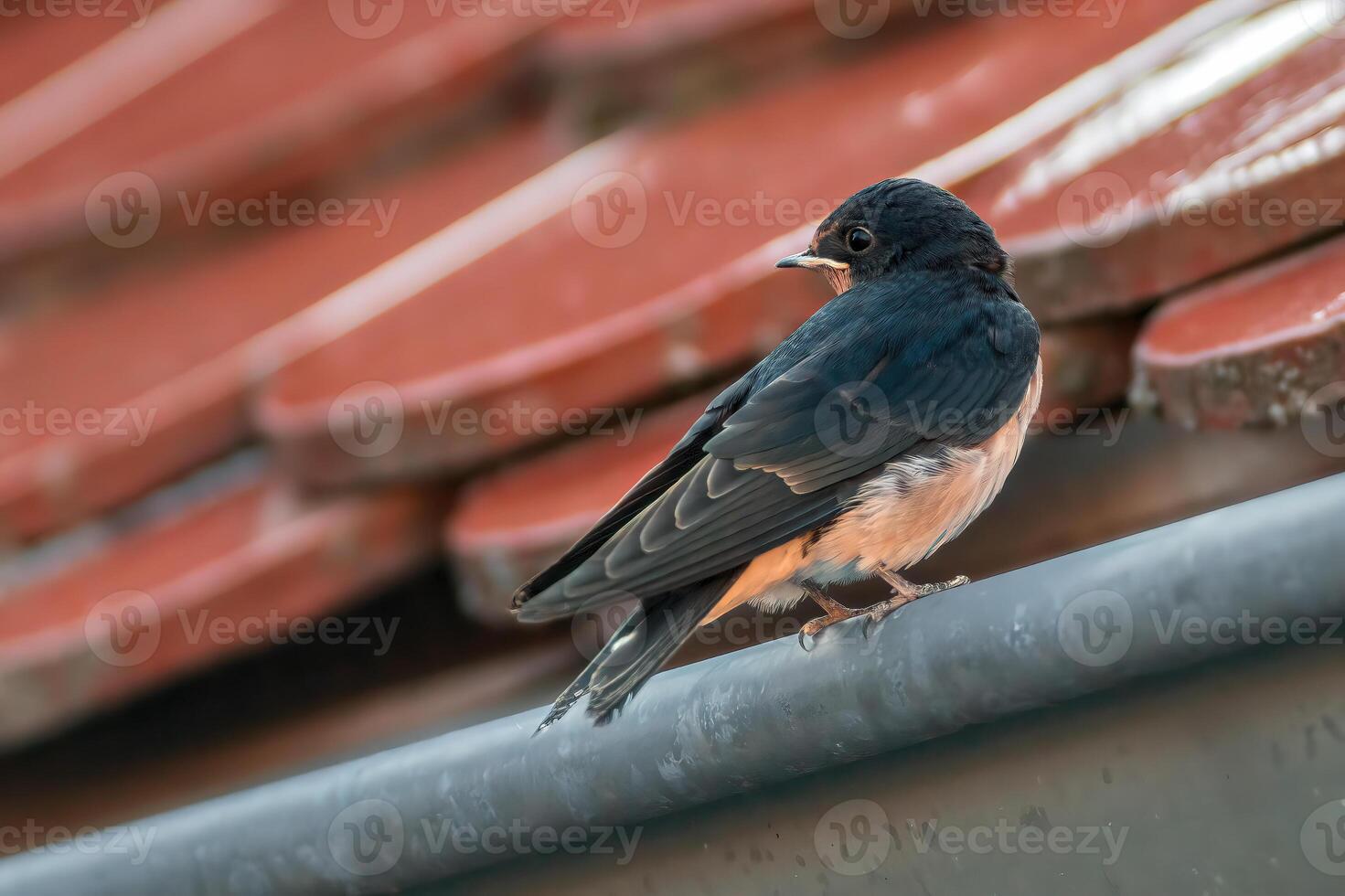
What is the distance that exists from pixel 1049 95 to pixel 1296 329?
4.18ft

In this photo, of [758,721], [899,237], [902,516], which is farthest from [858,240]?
[758,721]

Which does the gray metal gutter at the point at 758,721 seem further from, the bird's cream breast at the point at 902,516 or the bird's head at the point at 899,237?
the bird's head at the point at 899,237

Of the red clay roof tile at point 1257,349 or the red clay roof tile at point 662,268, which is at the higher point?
the red clay roof tile at point 662,268

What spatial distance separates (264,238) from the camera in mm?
4414

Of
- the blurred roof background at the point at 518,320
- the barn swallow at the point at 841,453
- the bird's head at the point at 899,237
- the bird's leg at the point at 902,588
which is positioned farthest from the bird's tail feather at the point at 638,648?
the bird's head at the point at 899,237

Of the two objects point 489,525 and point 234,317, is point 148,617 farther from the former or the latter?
point 234,317

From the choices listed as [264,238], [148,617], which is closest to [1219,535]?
[148,617]

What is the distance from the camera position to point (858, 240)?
254cm

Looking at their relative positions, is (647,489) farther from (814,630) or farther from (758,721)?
(758,721)

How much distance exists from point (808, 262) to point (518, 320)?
787mm

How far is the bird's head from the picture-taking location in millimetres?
2414

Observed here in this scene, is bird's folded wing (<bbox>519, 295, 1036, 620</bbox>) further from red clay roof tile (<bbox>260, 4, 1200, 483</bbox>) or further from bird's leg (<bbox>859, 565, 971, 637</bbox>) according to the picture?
red clay roof tile (<bbox>260, 4, 1200, 483</bbox>)

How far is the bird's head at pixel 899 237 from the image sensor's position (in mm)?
2414

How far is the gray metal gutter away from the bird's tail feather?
0.03 m
